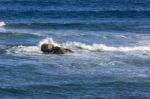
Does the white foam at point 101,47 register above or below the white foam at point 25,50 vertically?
below

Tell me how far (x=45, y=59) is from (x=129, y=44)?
30.2 feet

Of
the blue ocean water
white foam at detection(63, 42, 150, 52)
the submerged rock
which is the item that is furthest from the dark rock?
white foam at detection(63, 42, 150, 52)

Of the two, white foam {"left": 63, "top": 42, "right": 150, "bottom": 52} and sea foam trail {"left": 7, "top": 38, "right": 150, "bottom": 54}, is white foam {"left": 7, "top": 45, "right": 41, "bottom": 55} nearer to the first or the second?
sea foam trail {"left": 7, "top": 38, "right": 150, "bottom": 54}

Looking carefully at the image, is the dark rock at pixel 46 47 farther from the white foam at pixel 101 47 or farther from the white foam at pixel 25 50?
the white foam at pixel 101 47

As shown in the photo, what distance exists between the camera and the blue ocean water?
116 feet

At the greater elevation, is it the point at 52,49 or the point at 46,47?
the point at 46,47

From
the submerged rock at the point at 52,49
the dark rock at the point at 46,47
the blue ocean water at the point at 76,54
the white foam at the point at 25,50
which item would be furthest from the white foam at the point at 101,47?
the dark rock at the point at 46,47

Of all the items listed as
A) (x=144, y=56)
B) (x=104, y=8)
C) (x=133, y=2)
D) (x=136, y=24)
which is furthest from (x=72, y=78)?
(x=133, y=2)

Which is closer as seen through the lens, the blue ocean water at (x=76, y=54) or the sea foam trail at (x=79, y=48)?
the blue ocean water at (x=76, y=54)

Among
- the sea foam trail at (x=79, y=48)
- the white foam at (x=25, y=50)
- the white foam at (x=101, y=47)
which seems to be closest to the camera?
the white foam at (x=25, y=50)

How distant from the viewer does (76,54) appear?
44906mm

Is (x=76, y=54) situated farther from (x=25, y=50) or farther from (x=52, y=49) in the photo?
(x=25, y=50)

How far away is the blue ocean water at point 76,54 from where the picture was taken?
35375mm

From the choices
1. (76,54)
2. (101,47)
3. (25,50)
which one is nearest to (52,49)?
(76,54)
